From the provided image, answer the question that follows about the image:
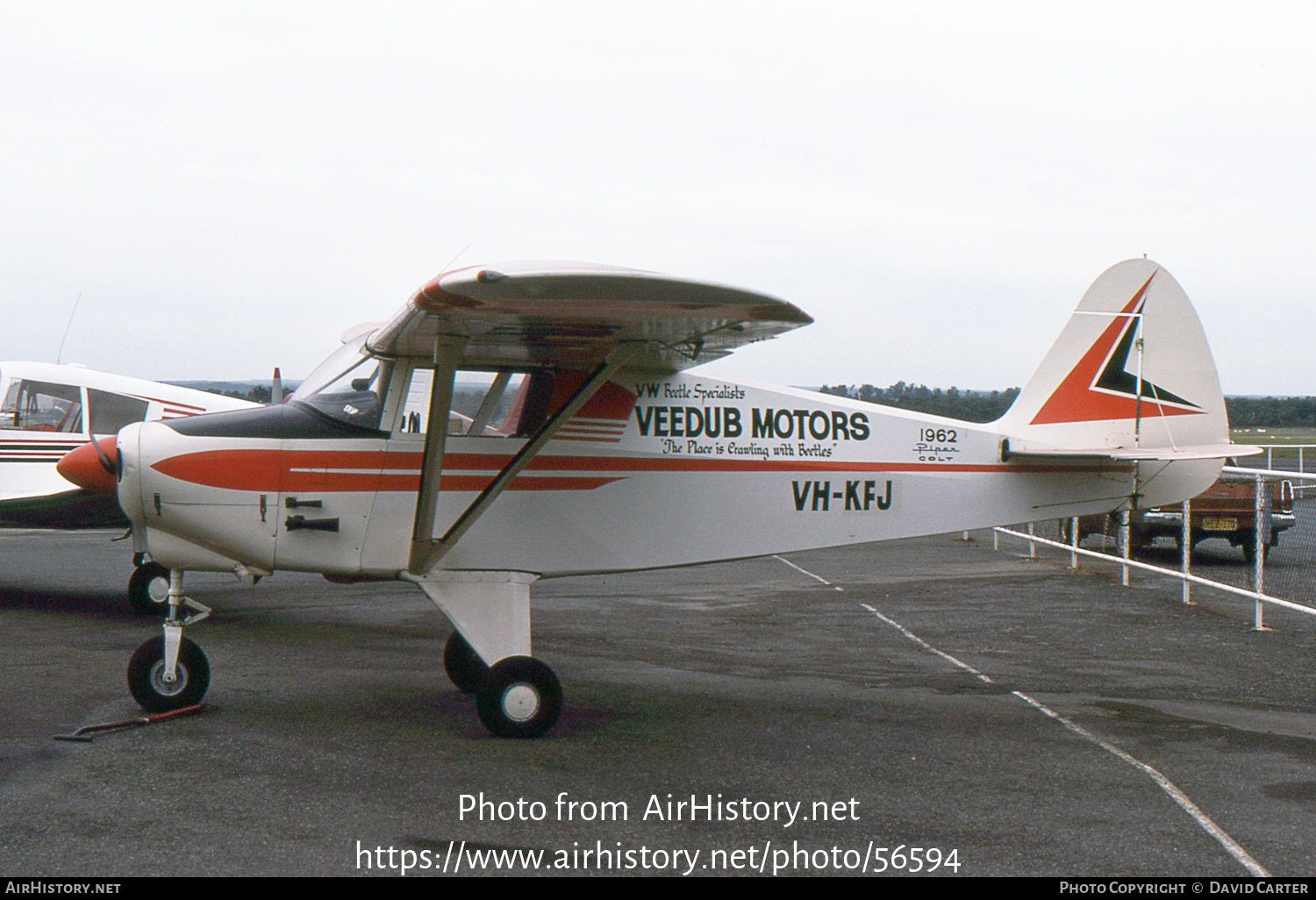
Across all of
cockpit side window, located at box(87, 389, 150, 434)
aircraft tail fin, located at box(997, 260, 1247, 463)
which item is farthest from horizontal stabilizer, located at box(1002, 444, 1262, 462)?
cockpit side window, located at box(87, 389, 150, 434)

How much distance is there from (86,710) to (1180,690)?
720 cm

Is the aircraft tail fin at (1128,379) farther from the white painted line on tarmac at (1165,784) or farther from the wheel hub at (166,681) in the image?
the wheel hub at (166,681)

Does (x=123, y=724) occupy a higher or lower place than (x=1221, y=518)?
lower

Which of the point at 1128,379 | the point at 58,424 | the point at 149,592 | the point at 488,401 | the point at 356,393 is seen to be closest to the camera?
the point at 356,393

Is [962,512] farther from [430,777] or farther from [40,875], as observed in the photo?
[40,875]

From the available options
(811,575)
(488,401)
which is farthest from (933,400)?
(488,401)

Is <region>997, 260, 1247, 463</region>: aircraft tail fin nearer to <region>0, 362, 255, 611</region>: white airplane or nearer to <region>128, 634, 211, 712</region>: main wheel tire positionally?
<region>128, 634, 211, 712</region>: main wheel tire

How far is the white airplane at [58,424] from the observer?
10.7 metres

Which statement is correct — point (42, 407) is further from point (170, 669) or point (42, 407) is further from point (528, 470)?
point (528, 470)

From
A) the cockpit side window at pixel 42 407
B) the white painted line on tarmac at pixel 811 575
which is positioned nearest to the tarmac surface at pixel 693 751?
the cockpit side window at pixel 42 407

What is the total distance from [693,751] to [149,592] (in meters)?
6.88

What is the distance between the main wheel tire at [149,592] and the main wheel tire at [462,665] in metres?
4.52

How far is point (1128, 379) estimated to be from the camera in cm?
770

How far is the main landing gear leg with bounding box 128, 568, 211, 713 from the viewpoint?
6.07m
